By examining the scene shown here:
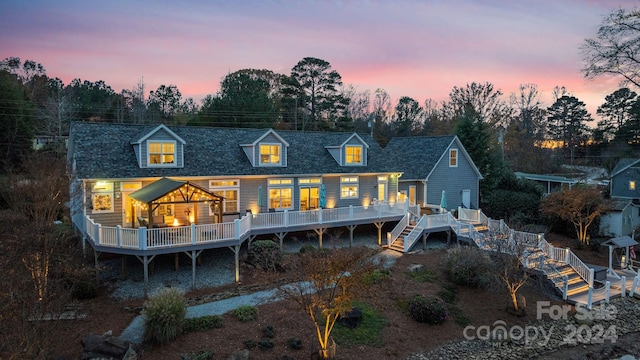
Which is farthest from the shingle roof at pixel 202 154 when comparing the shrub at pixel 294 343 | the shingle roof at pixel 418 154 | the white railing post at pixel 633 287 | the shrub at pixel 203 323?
the white railing post at pixel 633 287

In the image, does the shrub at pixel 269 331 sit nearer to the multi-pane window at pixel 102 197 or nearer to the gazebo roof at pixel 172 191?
the gazebo roof at pixel 172 191

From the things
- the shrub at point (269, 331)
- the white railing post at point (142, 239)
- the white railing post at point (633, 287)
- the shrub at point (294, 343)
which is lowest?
the white railing post at point (633, 287)

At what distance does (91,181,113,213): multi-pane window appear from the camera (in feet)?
57.4

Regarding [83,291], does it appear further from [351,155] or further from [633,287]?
[633,287]

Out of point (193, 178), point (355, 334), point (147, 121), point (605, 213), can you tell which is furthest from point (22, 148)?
point (605, 213)

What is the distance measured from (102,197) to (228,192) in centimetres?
593

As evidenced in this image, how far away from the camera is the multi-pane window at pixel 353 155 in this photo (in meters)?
24.6

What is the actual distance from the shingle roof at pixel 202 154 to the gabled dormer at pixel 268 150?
1.11 ft

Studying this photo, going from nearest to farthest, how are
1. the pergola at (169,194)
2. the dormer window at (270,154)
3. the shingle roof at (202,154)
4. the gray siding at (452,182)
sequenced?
the pergola at (169,194)
the shingle roof at (202,154)
the dormer window at (270,154)
the gray siding at (452,182)

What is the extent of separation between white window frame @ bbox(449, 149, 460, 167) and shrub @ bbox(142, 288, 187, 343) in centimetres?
2210

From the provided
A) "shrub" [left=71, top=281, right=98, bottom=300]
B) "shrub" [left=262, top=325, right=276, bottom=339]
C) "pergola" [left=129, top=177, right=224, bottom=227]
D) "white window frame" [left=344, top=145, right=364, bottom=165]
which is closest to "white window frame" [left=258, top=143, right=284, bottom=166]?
"white window frame" [left=344, top=145, right=364, bottom=165]

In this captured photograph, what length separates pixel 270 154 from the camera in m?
22.0

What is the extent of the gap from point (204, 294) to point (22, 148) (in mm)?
28518

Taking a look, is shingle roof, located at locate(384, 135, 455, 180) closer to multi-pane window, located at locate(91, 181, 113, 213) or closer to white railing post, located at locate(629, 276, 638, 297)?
white railing post, located at locate(629, 276, 638, 297)
